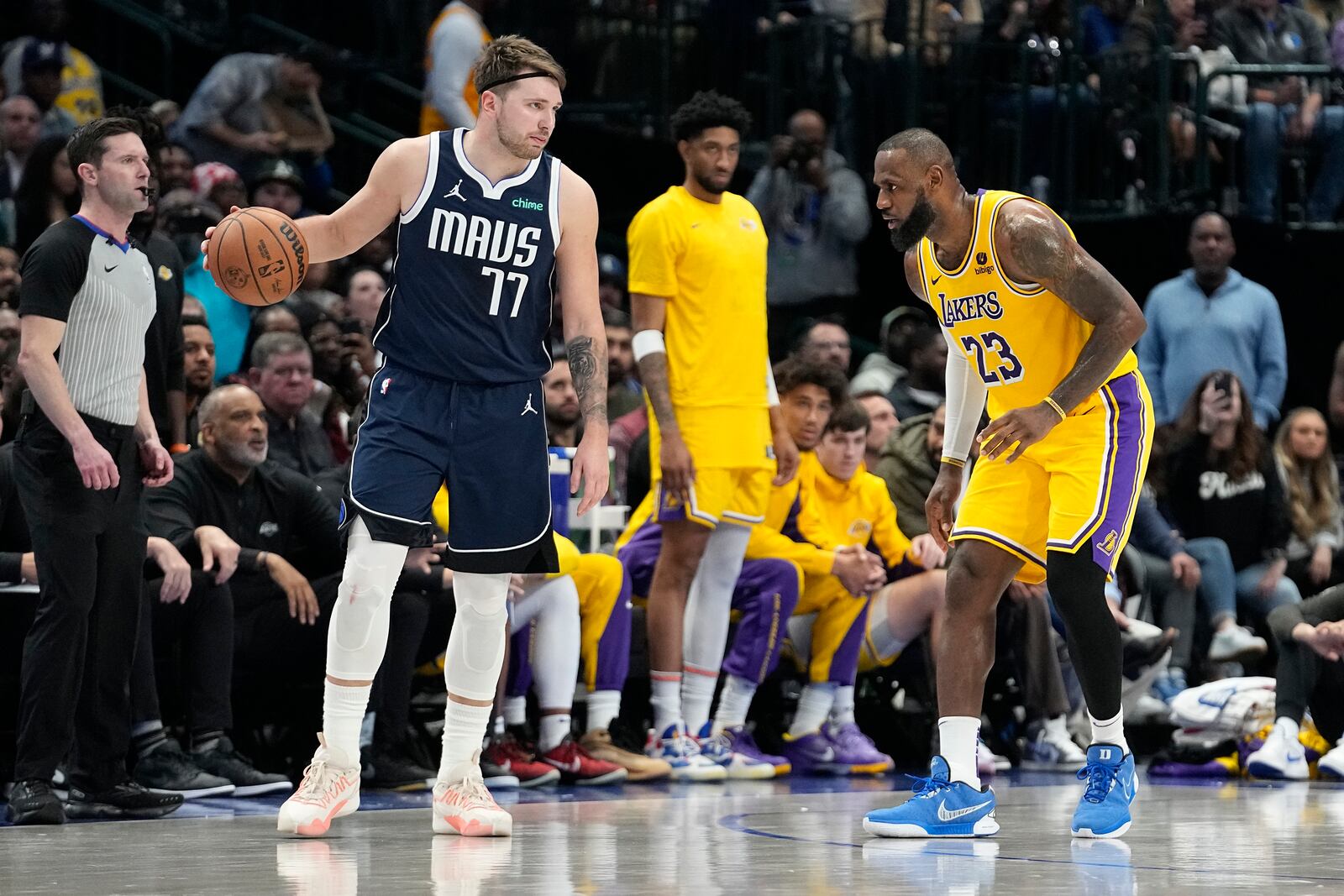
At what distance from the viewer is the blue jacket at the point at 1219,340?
10.3m

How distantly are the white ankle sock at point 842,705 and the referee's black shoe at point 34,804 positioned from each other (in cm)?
353

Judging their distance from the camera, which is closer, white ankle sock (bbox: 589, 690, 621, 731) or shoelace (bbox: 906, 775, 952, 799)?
shoelace (bbox: 906, 775, 952, 799)

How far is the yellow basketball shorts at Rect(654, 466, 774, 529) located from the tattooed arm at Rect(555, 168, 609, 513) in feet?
6.66

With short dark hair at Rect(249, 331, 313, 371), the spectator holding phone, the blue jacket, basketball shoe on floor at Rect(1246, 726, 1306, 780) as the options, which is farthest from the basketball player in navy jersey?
the blue jacket

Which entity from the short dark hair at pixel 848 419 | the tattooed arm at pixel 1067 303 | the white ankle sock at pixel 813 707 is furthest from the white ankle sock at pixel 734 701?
the tattooed arm at pixel 1067 303

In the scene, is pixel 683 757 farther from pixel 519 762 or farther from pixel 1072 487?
pixel 1072 487

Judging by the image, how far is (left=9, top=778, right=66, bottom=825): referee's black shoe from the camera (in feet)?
18.1

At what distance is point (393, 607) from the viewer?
685 cm

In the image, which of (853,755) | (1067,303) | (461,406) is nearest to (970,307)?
(1067,303)

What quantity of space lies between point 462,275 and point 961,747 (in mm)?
1860

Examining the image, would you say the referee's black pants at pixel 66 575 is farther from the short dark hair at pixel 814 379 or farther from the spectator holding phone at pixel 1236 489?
the spectator holding phone at pixel 1236 489

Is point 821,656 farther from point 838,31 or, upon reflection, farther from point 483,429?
point 838,31

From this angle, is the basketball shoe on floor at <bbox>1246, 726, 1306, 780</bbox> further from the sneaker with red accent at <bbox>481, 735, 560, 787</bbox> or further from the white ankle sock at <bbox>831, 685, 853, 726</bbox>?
the sneaker with red accent at <bbox>481, 735, 560, 787</bbox>

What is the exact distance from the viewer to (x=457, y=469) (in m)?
5.10
